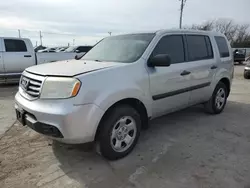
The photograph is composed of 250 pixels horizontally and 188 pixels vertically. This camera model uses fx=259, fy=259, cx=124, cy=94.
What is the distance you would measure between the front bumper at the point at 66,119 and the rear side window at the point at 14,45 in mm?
7702

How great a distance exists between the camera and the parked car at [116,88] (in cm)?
304

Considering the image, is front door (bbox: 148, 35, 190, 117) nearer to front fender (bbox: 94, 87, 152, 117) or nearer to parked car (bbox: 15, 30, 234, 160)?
parked car (bbox: 15, 30, 234, 160)

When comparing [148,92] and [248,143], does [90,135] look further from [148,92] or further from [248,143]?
[248,143]

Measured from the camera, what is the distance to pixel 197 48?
4.99m

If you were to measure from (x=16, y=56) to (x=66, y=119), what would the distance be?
807 cm

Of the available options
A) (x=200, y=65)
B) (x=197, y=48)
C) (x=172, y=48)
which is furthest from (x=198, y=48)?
(x=172, y=48)

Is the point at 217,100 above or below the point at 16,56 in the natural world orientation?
below

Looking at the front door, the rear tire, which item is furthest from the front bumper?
the rear tire

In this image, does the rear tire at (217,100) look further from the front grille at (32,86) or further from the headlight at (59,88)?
the front grille at (32,86)

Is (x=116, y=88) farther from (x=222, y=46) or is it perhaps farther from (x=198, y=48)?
(x=222, y=46)

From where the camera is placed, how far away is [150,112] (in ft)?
12.9

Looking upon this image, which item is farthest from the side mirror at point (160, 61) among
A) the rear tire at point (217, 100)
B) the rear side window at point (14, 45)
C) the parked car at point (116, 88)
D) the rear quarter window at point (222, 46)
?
the rear side window at point (14, 45)

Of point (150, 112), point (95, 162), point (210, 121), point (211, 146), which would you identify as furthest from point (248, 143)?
point (95, 162)

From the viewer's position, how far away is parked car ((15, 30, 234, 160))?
304 centimetres
